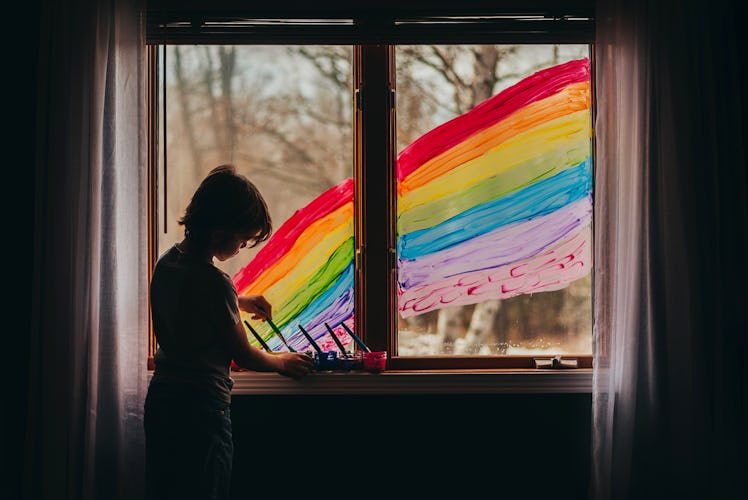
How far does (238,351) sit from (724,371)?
4.84ft

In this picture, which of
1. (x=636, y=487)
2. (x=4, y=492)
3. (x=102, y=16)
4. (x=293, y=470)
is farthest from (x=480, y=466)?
(x=102, y=16)

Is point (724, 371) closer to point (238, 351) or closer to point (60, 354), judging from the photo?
point (238, 351)

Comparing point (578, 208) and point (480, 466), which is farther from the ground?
point (578, 208)

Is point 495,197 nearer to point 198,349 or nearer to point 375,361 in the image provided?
point 375,361

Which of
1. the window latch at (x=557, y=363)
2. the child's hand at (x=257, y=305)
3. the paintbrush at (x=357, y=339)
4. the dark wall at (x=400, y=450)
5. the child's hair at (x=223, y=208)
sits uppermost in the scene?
the child's hair at (x=223, y=208)

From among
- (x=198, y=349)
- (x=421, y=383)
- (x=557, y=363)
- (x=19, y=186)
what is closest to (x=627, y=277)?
(x=557, y=363)

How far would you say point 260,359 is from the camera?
5.76 ft

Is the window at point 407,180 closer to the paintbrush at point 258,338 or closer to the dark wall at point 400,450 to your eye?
the paintbrush at point 258,338

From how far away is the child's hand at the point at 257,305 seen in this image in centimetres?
207

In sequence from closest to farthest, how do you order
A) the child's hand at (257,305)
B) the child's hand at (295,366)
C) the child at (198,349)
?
the child at (198,349), the child's hand at (295,366), the child's hand at (257,305)

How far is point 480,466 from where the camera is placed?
2215mm

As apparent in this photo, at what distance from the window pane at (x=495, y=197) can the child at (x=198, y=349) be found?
724 millimetres

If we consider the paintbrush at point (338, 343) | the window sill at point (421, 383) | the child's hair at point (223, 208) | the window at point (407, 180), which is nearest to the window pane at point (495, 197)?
the window at point (407, 180)

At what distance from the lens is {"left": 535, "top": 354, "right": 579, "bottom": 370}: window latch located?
7.29 ft
